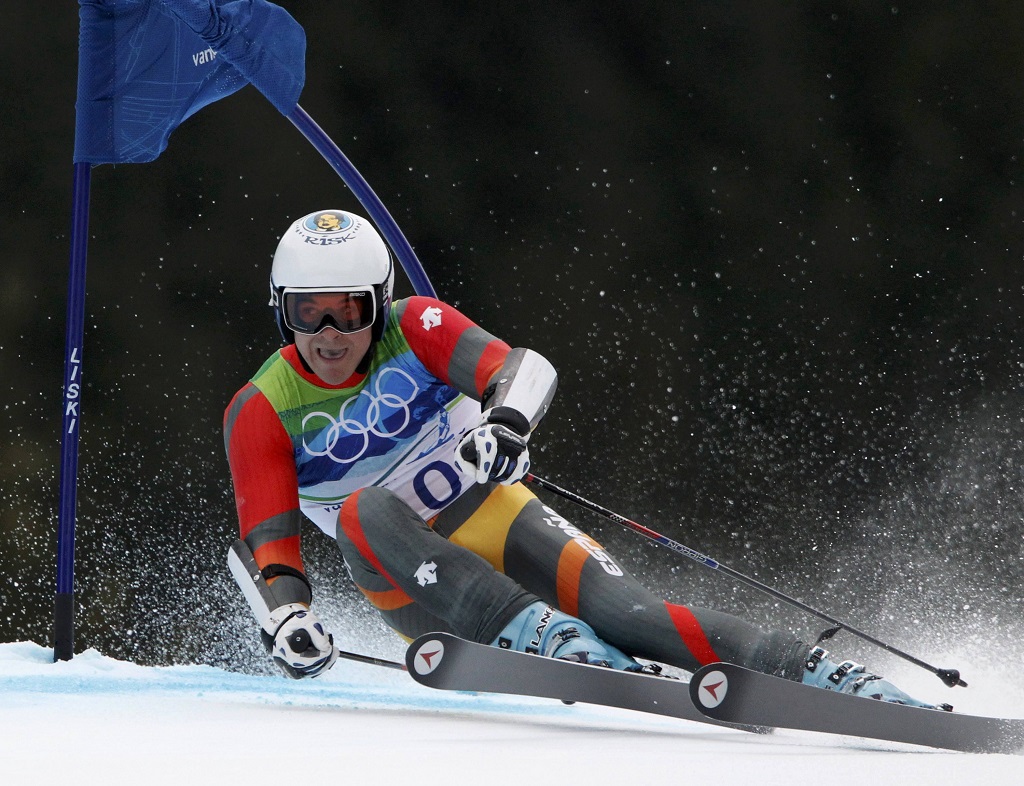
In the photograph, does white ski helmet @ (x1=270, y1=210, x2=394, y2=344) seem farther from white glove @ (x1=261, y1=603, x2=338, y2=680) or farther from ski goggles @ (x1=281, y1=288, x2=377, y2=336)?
white glove @ (x1=261, y1=603, x2=338, y2=680)

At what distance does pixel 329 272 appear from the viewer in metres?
2.77

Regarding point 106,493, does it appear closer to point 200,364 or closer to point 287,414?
point 200,364

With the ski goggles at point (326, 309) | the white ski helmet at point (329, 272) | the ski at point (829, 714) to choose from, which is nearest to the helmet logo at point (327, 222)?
the white ski helmet at point (329, 272)

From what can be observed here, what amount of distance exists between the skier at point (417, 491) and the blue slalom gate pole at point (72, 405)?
913 mm

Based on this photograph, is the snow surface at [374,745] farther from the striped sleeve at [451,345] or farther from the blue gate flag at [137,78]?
the blue gate flag at [137,78]

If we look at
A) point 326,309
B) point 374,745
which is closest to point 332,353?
point 326,309

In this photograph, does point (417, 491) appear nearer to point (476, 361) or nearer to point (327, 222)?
point (476, 361)

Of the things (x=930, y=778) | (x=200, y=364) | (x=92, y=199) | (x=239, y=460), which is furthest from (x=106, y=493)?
(x=930, y=778)

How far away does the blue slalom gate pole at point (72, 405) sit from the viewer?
354 cm

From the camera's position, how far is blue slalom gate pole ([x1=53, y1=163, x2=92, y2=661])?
354 cm

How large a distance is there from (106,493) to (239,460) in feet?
9.93

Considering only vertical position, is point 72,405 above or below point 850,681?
below

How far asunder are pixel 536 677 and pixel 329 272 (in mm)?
1081

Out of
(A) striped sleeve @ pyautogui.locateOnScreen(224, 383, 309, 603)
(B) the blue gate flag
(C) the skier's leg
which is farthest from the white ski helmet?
(B) the blue gate flag
